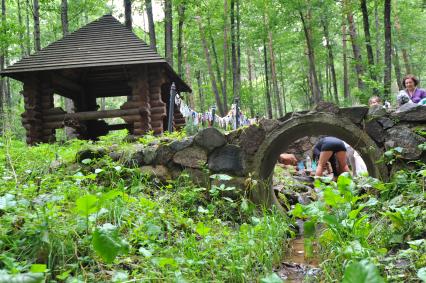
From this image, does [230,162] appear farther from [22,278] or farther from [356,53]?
[356,53]

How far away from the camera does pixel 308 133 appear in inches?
250

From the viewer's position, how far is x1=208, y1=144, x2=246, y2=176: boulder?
19.7ft

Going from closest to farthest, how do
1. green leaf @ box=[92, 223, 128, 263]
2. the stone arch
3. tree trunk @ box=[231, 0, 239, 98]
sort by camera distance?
1. green leaf @ box=[92, 223, 128, 263]
2. the stone arch
3. tree trunk @ box=[231, 0, 239, 98]

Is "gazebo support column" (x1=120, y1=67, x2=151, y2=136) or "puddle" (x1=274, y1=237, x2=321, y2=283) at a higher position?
"gazebo support column" (x1=120, y1=67, x2=151, y2=136)

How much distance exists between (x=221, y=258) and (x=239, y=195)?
105 inches

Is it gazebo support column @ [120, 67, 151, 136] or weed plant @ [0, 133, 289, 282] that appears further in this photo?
gazebo support column @ [120, 67, 151, 136]

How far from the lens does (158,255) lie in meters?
3.13

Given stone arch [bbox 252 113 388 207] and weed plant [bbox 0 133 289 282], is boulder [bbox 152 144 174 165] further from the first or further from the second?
stone arch [bbox 252 113 388 207]

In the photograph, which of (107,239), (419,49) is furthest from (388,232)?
(419,49)

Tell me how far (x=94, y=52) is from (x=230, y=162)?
5.55m

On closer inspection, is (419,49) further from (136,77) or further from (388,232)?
(388,232)

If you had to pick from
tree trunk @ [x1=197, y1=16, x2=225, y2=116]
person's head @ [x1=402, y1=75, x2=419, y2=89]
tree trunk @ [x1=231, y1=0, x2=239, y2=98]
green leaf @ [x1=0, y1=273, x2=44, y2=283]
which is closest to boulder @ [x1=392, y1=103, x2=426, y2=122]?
person's head @ [x1=402, y1=75, x2=419, y2=89]

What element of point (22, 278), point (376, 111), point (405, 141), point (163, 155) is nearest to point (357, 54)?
point (376, 111)

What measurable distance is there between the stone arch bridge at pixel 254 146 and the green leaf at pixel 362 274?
420cm
